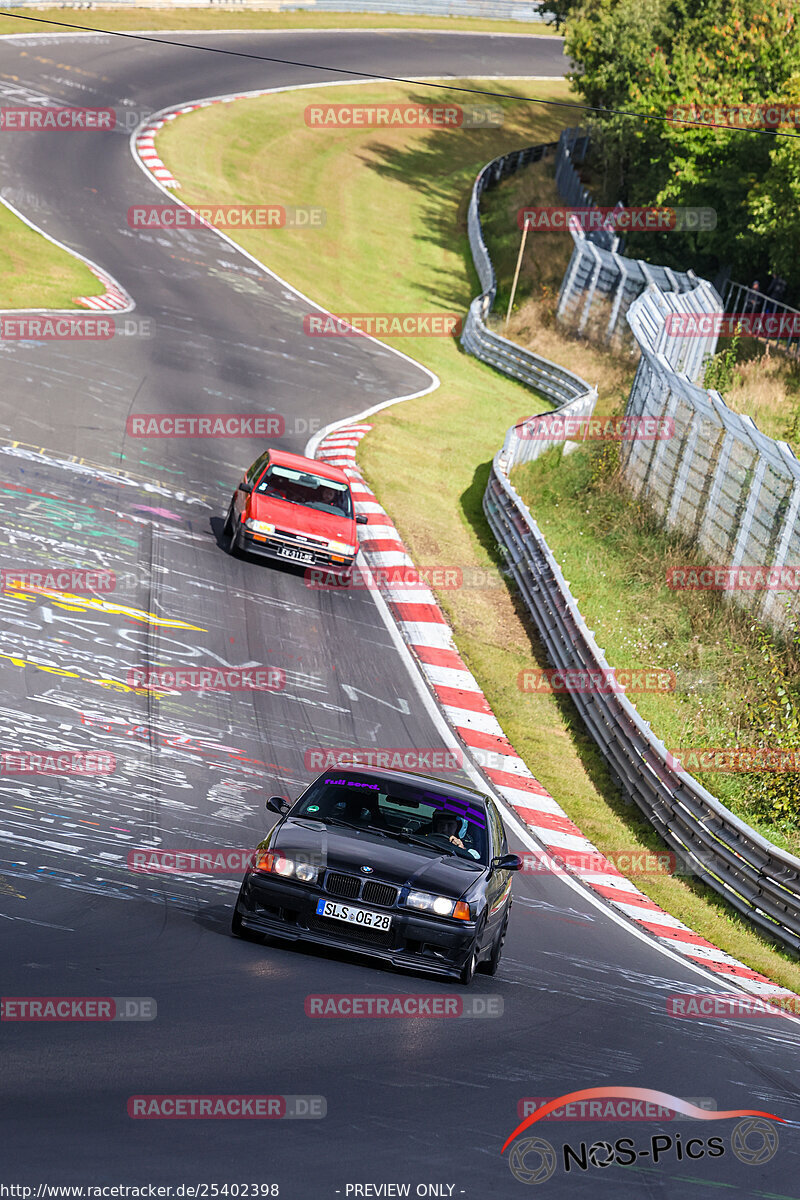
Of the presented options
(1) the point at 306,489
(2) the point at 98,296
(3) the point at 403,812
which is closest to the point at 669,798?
(3) the point at 403,812

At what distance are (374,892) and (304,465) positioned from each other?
13.2 metres

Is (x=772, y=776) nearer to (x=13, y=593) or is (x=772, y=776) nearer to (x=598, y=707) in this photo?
(x=598, y=707)

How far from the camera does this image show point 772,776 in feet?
49.9

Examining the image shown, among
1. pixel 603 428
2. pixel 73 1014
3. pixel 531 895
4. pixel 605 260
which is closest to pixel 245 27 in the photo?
pixel 605 260

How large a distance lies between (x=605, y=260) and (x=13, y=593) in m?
25.9

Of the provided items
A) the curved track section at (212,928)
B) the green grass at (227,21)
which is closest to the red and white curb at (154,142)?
the green grass at (227,21)

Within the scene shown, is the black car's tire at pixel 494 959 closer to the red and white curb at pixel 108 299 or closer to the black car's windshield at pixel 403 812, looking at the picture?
the black car's windshield at pixel 403 812

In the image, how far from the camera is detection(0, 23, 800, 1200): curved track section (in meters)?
6.21

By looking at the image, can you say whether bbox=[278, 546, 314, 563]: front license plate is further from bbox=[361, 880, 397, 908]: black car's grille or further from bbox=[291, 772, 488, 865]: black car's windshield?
bbox=[361, 880, 397, 908]: black car's grille

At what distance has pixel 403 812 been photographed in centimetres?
975

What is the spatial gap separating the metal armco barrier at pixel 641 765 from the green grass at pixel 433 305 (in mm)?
279

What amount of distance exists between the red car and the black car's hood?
1055 cm

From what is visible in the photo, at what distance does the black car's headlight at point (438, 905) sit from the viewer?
8.66 meters

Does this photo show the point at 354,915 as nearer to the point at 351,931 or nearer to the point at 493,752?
the point at 351,931
